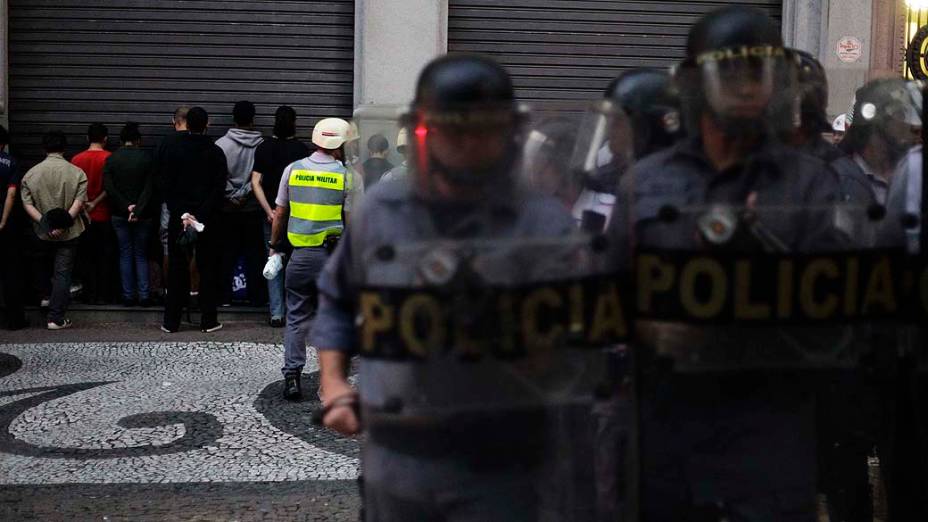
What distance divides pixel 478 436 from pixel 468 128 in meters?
0.69

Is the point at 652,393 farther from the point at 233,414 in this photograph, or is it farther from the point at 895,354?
the point at 233,414

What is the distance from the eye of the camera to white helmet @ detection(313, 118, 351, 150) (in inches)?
298

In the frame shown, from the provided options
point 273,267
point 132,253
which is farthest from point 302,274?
point 132,253

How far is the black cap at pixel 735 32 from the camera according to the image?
292 cm

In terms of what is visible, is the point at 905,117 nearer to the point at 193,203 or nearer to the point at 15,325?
the point at 193,203

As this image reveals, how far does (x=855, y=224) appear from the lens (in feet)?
9.34

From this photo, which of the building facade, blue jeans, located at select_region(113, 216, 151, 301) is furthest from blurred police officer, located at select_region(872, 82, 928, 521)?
blue jeans, located at select_region(113, 216, 151, 301)

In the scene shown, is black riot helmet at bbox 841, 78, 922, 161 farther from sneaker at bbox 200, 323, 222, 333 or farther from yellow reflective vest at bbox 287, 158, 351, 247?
sneaker at bbox 200, 323, 222, 333

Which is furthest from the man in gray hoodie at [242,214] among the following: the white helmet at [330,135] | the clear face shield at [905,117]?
the clear face shield at [905,117]

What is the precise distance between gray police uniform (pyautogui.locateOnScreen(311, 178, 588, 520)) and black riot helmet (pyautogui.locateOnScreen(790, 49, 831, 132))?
834mm

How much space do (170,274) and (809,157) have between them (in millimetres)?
8238

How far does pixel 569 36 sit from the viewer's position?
39.9 ft

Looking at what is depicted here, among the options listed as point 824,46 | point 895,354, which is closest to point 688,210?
point 895,354

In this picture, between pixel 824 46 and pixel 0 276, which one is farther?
pixel 824 46
